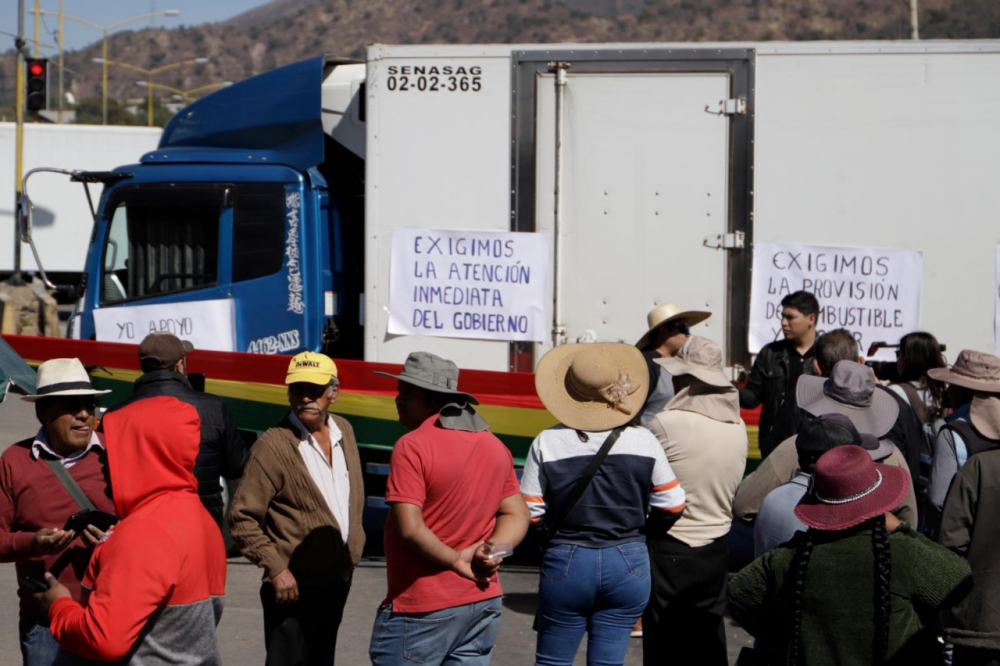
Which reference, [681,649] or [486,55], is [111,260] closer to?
[486,55]

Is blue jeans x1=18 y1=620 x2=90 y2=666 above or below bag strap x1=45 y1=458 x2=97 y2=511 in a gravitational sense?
below

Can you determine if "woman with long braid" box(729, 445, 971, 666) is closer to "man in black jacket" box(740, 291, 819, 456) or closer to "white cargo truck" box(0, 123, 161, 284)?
"man in black jacket" box(740, 291, 819, 456)

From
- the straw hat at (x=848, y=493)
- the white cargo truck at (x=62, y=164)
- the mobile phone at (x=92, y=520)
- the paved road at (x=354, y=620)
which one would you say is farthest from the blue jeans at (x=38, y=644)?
the white cargo truck at (x=62, y=164)

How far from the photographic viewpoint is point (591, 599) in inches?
175

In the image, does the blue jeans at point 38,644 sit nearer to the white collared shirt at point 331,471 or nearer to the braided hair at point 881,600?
the white collared shirt at point 331,471

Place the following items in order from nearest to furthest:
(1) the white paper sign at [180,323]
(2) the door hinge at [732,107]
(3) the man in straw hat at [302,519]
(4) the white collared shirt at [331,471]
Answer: (3) the man in straw hat at [302,519], (4) the white collared shirt at [331,471], (2) the door hinge at [732,107], (1) the white paper sign at [180,323]

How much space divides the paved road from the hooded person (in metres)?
1.88

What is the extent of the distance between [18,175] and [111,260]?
57.1ft

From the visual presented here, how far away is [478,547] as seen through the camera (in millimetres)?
4000

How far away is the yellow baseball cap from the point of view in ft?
15.1

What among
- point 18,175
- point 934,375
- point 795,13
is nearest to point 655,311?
point 934,375

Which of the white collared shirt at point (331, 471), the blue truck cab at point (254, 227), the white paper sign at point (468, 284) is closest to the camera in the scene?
the white collared shirt at point (331, 471)

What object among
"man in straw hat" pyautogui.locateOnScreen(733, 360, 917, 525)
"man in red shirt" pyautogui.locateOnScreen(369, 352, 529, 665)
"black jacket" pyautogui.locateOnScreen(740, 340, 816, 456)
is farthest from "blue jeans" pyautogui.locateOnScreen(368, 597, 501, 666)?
"black jacket" pyautogui.locateOnScreen(740, 340, 816, 456)

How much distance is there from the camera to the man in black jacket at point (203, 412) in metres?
5.38
